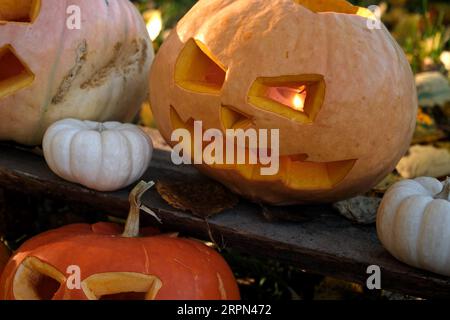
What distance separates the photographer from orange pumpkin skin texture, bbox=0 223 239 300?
1.39m

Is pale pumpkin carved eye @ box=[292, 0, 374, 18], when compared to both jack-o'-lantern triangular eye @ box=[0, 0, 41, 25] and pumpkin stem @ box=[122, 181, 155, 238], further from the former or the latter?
jack-o'-lantern triangular eye @ box=[0, 0, 41, 25]

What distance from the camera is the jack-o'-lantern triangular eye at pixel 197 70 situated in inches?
63.9

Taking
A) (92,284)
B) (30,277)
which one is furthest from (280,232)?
(30,277)

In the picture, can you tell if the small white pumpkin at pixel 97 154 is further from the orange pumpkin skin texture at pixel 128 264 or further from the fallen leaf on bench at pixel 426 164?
the fallen leaf on bench at pixel 426 164

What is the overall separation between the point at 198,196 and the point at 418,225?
0.56 m

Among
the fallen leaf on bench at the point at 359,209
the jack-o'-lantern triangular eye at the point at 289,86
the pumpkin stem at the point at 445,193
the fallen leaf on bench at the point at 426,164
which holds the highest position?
the jack-o'-lantern triangular eye at the point at 289,86

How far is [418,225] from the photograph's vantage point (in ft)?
4.52

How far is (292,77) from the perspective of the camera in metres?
1.51

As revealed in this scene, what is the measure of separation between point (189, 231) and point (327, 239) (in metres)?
0.34

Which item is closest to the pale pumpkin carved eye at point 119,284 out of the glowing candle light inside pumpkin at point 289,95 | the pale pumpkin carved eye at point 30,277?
the pale pumpkin carved eye at point 30,277

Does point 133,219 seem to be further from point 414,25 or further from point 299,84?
point 414,25

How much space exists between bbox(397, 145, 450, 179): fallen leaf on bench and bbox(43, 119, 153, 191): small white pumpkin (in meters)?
1.05

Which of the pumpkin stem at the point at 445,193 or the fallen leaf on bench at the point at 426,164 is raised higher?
the pumpkin stem at the point at 445,193

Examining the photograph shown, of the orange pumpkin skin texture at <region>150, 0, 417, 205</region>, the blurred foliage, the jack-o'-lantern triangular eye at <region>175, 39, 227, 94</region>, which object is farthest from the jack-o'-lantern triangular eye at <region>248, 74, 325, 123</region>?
the blurred foliage
